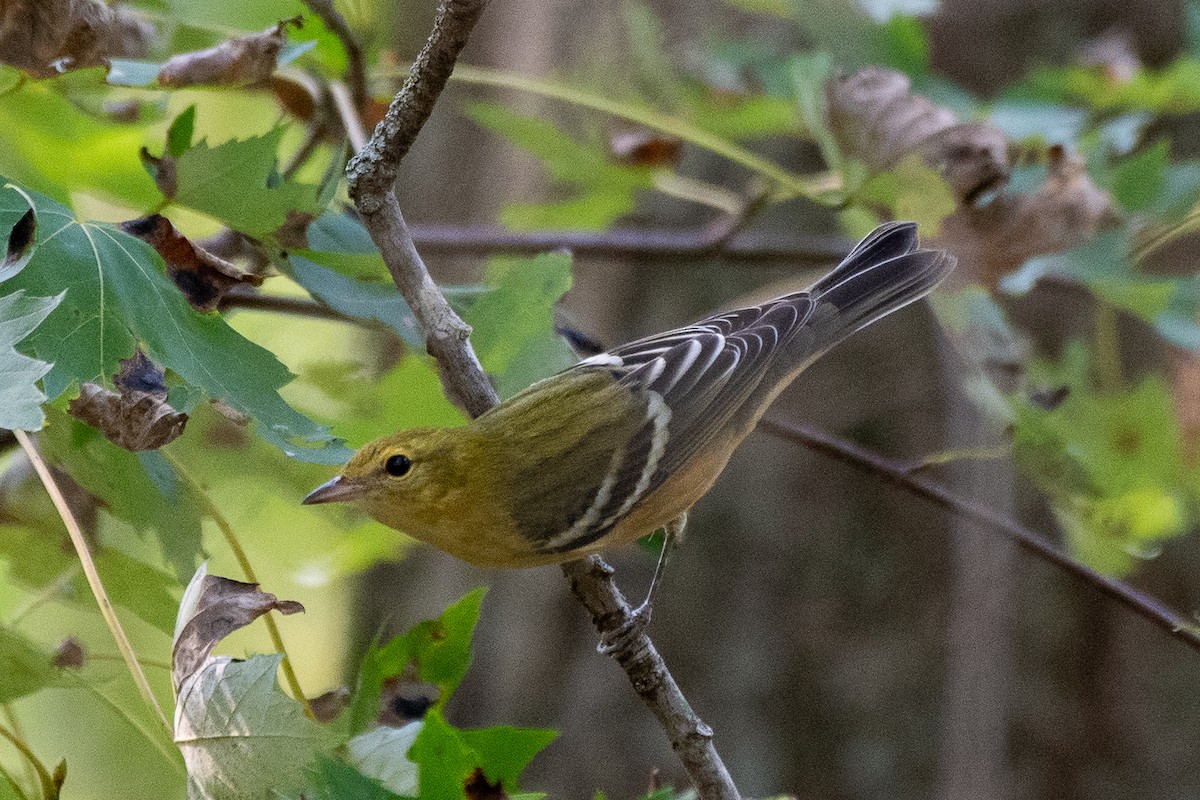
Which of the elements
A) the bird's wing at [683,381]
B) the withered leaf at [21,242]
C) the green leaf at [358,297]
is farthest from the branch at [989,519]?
the withered leaf at [21,242]

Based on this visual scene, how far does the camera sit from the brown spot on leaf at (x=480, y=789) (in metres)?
1.14

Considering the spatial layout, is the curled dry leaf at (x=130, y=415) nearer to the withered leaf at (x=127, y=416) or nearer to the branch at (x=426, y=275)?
the withered leaf at (x=127, y=416)

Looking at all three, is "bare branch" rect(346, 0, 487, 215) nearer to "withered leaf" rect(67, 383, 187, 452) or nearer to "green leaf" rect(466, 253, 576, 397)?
"green leaf" rect(466, 253, 576, 397)

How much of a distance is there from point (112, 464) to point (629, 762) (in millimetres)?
2604

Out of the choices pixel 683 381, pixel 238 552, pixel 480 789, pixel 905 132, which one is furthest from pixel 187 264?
pixel 905 132

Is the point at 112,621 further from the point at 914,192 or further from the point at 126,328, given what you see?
the point at 914,192

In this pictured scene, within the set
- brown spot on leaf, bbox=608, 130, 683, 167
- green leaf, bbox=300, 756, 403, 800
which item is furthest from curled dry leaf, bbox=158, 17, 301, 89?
brown spot on leaf, bbox=608, 130, 683, 167

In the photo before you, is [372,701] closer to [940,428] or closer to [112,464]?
[112,464]

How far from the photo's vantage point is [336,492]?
1664mm

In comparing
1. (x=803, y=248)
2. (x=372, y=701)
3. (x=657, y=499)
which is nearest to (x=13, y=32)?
(x=372, y=701)

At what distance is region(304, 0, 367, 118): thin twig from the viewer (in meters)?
1.74

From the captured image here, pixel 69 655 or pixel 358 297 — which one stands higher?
pixel 358 297

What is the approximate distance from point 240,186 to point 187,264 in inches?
4.9

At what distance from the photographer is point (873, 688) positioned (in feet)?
11.5
